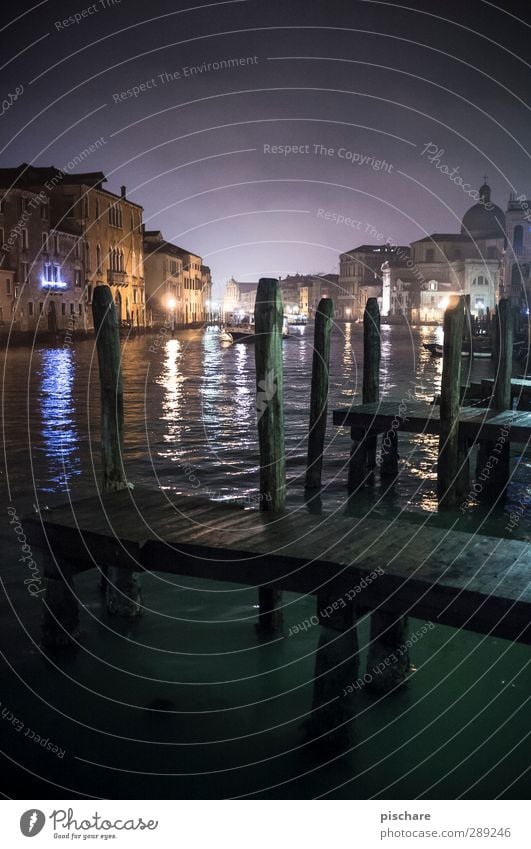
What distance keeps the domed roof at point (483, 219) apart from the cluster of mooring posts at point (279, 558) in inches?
3829

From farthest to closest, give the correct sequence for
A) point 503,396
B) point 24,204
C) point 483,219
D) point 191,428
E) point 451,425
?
1. point 483,219
2. point 24,204
3. point 191,428
4. point 503,396
5. point 451,425

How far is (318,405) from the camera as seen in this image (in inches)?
423

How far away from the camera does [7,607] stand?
6691 millimetres

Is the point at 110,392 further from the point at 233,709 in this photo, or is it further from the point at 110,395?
the point at 233,709

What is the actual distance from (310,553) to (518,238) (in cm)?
5856

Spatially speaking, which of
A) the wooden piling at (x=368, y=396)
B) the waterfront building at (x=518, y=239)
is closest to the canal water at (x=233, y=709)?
the wooden piling at (x=368, y=396)

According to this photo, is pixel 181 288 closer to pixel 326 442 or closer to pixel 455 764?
pixel 326 442

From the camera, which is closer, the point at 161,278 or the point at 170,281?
the point at 161,278

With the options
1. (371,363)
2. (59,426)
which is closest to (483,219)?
(59,426)

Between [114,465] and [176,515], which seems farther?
[114,465]

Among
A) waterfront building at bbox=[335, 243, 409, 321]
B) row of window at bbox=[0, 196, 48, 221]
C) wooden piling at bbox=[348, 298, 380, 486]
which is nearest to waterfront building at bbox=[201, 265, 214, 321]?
waterfront building at bbox=[335, 243, 409, 321]

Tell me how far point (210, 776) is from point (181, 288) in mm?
78299

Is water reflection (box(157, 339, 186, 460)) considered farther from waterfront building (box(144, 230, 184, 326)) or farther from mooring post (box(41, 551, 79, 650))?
waterfront building (box(144, 230, 184, 326))
